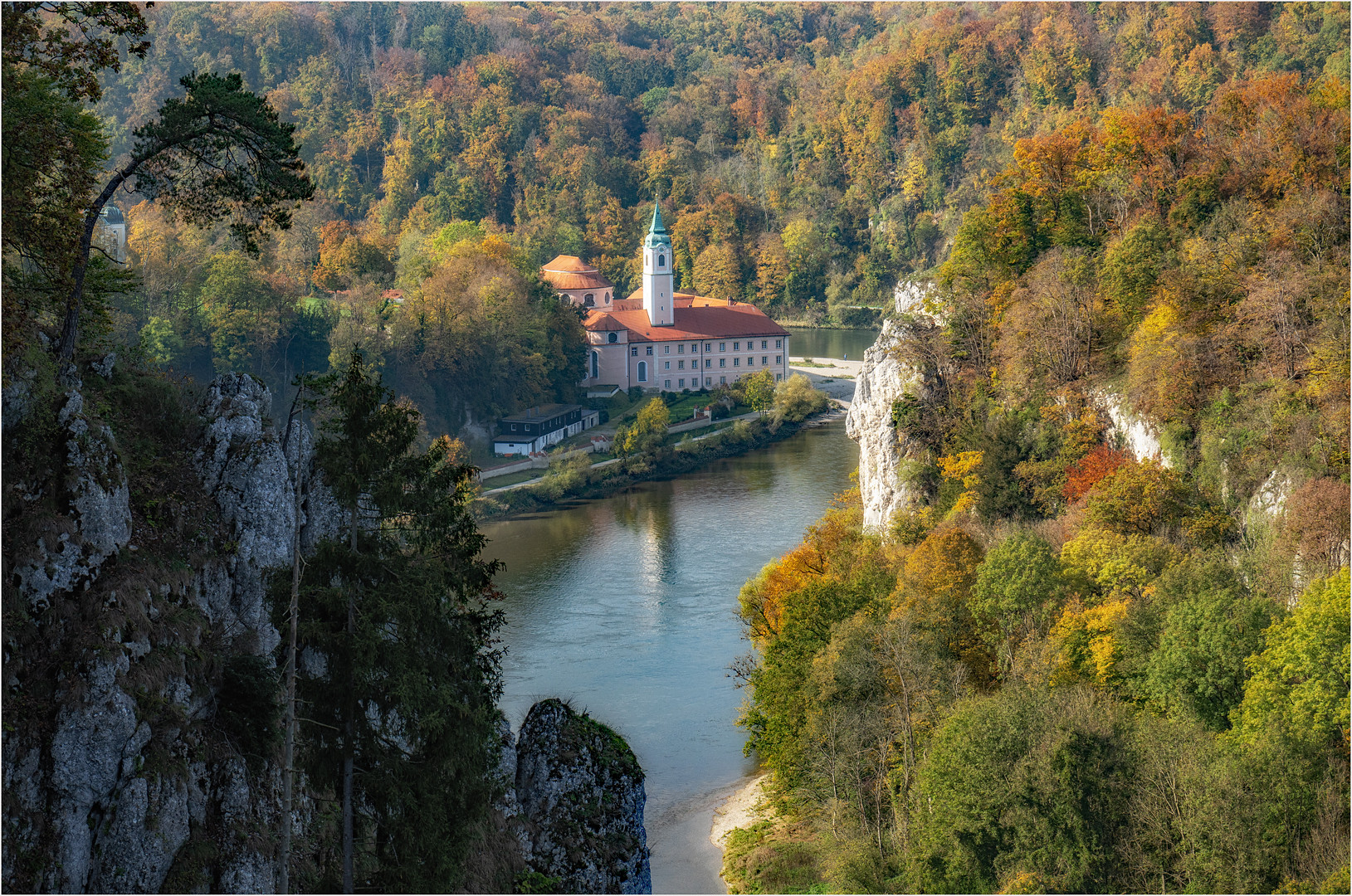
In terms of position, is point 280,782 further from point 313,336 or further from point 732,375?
point 732,375

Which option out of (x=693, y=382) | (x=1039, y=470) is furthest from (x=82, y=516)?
(x=693, y=382)

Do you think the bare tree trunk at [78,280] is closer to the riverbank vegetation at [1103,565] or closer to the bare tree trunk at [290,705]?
the bare tree trunk at [290,705]

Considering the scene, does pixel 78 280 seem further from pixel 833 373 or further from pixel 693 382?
pixel 833 373

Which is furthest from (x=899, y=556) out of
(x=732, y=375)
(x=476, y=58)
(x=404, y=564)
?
(x=476, y=58)

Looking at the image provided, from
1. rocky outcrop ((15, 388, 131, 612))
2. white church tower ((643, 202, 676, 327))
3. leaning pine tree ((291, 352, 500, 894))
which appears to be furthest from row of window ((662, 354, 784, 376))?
rocky outcrop ((15, 388, 131, 612))

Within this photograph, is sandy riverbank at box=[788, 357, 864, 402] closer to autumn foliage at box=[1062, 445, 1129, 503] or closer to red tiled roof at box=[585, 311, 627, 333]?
red tiled roof at box=[585, 311, 627, 333]
